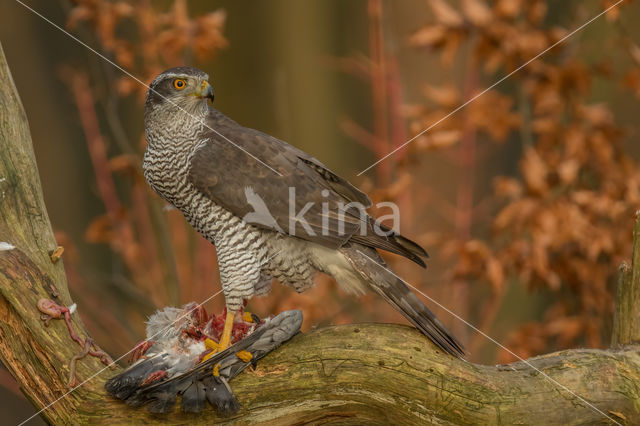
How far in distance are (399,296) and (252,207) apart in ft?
2.18

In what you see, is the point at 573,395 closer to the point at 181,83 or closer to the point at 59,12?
the point at 181,83

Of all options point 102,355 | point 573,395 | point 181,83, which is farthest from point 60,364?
point 573,395

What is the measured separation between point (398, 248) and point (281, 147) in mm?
643

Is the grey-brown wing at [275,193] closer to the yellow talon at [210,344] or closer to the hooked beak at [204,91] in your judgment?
the hooked beak at [204,91]

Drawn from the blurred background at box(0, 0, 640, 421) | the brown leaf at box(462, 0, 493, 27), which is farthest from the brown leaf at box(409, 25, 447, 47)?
the brown leaf at box(462, 0, 493, 27)

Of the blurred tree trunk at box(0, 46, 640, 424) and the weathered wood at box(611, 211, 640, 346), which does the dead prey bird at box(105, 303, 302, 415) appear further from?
the weathered wood at box(611, 211, 640, 346)

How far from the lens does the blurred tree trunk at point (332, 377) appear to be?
2.56 metres

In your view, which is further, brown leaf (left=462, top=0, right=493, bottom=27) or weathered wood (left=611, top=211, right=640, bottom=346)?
brown leaf (left=462, top=0, right=493, bottom=27)

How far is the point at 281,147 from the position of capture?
119 inches

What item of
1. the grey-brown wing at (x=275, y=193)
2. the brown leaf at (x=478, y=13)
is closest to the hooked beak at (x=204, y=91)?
the grey-brown wing at (x=275, y=193)

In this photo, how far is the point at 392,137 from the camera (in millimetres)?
4867

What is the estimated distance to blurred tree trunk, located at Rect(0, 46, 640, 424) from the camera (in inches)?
101

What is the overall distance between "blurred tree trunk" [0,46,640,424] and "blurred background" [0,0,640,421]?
109 centimetres

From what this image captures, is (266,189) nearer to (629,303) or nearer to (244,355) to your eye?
(244,355)
